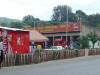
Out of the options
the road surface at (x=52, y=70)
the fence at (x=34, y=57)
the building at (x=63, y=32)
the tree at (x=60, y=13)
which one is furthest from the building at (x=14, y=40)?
the tree at (x=60, y=13)

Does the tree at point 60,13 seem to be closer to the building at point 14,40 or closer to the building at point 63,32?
the building at point 63,32

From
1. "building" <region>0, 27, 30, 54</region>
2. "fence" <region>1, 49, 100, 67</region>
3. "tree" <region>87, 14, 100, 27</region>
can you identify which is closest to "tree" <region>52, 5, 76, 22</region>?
"tree" <region>87, 14, 100, 27</region>

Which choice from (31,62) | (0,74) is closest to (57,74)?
(0,74)

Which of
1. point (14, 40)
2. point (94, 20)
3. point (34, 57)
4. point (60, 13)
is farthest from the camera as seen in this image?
point (60, 13)

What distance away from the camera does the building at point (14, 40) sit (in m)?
18.8

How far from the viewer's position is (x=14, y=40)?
773 inches

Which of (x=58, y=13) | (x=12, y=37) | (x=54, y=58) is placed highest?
(x=58, y=13)

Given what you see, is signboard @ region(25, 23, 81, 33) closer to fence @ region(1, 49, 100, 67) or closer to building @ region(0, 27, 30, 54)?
fence @ region(1, 49, 100, 67)

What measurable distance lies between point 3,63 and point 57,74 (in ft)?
16.2

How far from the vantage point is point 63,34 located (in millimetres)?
53438

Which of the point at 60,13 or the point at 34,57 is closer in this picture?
the point at 34,57

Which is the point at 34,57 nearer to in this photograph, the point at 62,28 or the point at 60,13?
the point at 62,28

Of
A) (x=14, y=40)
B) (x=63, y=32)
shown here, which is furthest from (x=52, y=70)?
(x=63, y=32)

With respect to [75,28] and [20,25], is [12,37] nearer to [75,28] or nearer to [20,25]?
[75,28]
